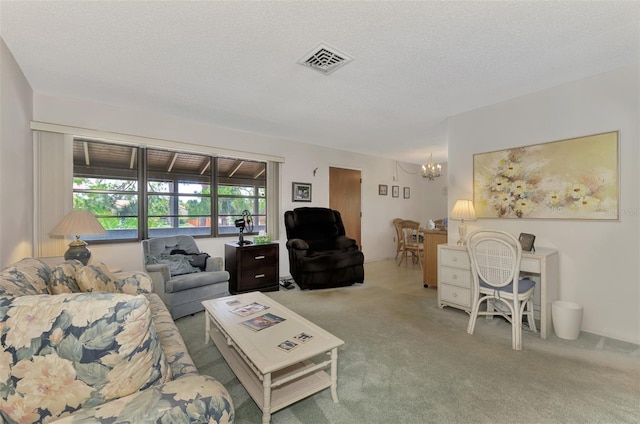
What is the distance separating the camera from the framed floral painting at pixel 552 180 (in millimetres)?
Result: 2467

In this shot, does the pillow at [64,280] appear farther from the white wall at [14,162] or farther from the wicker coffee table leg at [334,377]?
the wicker coffee table leg at [334,377]

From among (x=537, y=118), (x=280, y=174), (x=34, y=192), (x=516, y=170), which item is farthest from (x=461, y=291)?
(x=34, y=192)

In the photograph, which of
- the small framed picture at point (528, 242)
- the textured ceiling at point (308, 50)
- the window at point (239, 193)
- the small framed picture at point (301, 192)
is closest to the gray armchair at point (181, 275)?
the window at point (239, 193)

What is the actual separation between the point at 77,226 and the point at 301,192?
3088mm

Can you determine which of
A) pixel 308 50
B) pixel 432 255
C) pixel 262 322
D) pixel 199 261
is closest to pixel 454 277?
pixel 432 255

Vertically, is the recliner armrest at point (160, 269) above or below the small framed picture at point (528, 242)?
below

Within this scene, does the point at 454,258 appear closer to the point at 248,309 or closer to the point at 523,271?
the point at 523,271

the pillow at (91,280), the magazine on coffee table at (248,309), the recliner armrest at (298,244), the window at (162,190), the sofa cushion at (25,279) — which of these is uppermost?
the window at (162,190)

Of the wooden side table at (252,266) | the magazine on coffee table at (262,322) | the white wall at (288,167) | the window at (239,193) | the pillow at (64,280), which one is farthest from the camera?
the window at (239,193)

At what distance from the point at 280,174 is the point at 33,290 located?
3548 mm

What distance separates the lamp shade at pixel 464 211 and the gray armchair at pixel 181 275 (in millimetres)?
2832

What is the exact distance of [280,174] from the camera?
4.61 meters

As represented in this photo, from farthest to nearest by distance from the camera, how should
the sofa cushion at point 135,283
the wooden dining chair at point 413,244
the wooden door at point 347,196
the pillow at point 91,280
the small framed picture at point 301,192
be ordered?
1. the wooden door at point 347,196
2. the wooden dining chair at point 413,244
3. the small framed picture at point 301,192
4. the sofa cushion at point 135,283
5. the pillow at point 91,280

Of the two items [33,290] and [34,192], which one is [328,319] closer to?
[33,290]
